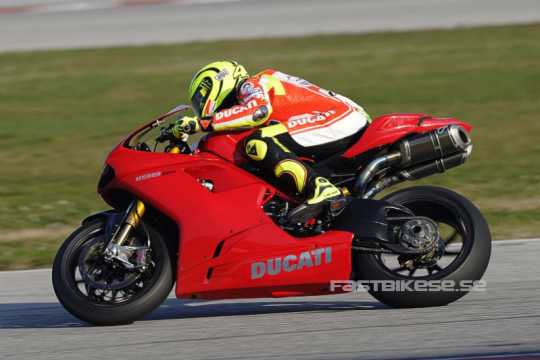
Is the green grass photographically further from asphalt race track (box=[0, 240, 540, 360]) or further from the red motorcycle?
the red motorcycle

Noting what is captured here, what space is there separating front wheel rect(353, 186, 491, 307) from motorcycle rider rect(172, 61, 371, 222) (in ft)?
1.33

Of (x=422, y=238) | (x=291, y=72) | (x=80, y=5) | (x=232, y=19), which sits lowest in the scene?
(x=80, y=5)

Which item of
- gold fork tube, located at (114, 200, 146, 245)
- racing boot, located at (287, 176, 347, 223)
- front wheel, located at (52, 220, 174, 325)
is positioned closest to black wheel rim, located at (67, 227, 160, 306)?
front wheel, located at (52, 220, 174, 325)

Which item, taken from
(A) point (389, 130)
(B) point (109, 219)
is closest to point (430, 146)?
(A) point (389, 130)

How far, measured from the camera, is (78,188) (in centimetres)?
1082

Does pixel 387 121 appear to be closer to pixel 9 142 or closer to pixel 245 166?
pixel 245 166

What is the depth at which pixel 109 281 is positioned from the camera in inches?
230

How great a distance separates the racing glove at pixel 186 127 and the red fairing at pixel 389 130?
2.91 ft

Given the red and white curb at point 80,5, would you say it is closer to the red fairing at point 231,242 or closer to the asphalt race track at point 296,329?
the asphalt race track at point 296,329

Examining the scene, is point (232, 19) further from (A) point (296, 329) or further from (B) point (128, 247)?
(A) point (296, 329)

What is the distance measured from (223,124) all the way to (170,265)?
86 cm

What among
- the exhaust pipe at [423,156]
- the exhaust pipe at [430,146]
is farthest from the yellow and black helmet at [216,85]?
the exhaust pipe at [430,146]

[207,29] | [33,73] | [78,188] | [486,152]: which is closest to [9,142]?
[78,188]
